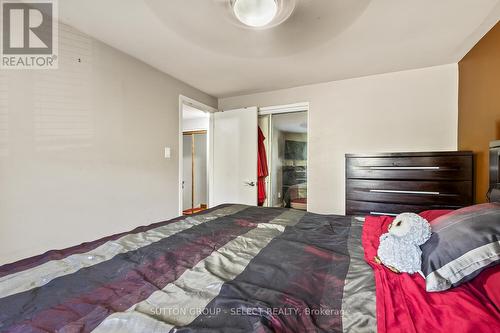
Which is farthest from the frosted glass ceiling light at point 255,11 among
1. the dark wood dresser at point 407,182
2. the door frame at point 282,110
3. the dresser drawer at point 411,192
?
the door frame at point 282,110

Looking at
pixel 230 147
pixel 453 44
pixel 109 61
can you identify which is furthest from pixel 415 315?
pixel 230 147

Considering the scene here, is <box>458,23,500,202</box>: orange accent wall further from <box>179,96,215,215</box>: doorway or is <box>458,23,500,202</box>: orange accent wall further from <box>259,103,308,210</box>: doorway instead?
<box>179,96,215,215</box>: doorway

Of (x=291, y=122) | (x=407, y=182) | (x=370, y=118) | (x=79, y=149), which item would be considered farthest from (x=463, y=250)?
(x=291, y=122)

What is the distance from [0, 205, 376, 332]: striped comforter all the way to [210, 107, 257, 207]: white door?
6.54ft

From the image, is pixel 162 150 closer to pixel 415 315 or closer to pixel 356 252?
pixel 356 252

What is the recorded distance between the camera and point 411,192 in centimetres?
207

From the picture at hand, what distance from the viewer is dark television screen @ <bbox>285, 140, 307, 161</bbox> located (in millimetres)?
3287

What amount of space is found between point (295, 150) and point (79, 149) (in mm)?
2730

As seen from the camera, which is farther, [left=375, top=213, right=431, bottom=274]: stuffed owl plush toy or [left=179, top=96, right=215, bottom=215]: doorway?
[left=179, top=96, right=215, bottom=215]: doorway

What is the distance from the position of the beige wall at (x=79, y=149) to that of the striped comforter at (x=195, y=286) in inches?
34.8

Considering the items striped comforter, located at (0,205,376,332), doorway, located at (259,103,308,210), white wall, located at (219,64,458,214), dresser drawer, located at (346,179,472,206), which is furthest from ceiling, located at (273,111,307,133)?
striped comforter, located at (0,205,376,332)

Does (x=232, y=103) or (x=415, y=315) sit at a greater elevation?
(x=232, y=103)

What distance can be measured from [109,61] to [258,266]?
223 centimetres

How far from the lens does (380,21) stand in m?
1.64
